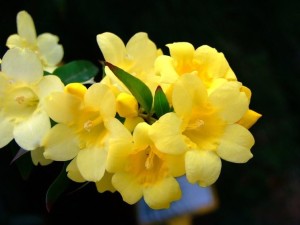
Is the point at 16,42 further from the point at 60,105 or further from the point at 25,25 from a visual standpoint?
the point at 60,105

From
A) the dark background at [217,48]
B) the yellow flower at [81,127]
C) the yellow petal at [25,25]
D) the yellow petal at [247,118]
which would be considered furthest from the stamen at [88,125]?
the dark background at [217,48]

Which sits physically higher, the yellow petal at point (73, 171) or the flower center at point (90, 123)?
the flower center at point (90, 123)

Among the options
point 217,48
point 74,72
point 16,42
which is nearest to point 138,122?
point 74,72

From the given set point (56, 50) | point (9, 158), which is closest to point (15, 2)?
point (9, 158)

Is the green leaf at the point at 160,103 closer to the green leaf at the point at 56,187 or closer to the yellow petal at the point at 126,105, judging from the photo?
the yellow petal at the point at 126,105

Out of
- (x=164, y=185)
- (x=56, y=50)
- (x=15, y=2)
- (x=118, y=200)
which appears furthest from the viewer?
(x=118, y=200)

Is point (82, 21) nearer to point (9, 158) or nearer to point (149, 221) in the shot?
point (9, 158)
